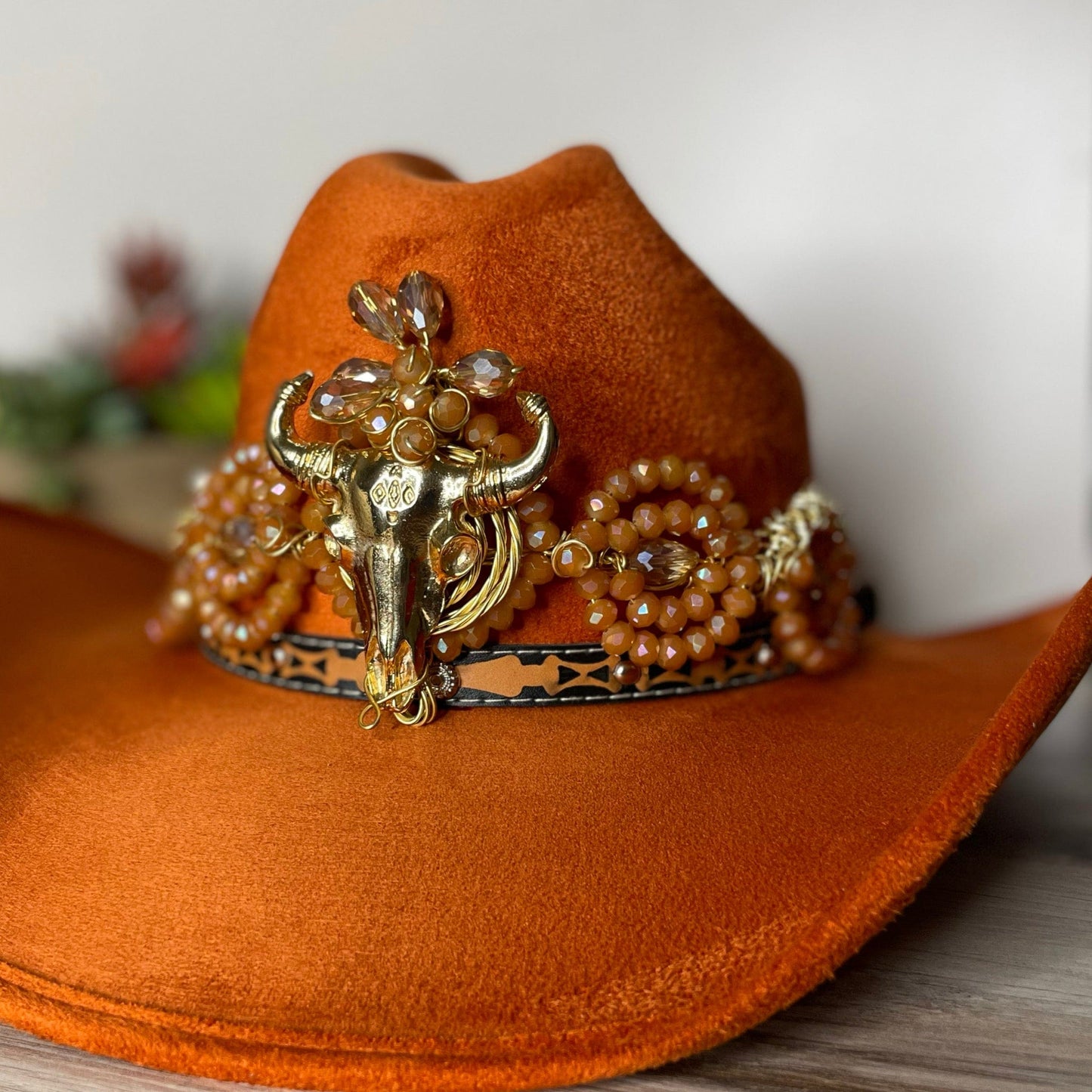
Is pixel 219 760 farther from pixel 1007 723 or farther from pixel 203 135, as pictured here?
pixel 203 135

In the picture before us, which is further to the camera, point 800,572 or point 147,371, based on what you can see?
point 147,371

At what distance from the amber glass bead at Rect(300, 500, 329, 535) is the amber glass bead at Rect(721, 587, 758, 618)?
296 millimetres

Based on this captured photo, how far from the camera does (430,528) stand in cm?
74

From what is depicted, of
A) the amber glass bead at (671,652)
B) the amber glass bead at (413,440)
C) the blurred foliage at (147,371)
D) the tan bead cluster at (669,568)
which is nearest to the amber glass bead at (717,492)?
the tan bead cluster at (669,568)

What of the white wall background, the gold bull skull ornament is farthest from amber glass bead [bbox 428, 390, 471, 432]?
the white wall background

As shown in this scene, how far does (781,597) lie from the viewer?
2.79 feet

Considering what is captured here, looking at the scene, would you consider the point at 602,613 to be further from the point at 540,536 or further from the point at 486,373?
the point at 486,373

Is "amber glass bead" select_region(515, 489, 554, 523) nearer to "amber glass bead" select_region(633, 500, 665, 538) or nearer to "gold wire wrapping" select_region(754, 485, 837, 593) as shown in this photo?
"amber glass bead" select_region(633, 500, 665, 538)

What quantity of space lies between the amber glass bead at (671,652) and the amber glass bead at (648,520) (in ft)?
0.25

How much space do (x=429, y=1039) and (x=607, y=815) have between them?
180 mm

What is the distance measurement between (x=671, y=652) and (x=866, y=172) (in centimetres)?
100

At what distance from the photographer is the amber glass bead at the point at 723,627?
0.80 meters

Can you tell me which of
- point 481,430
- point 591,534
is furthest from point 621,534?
point 481,430

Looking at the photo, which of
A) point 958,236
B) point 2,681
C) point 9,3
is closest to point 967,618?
point 958,236
